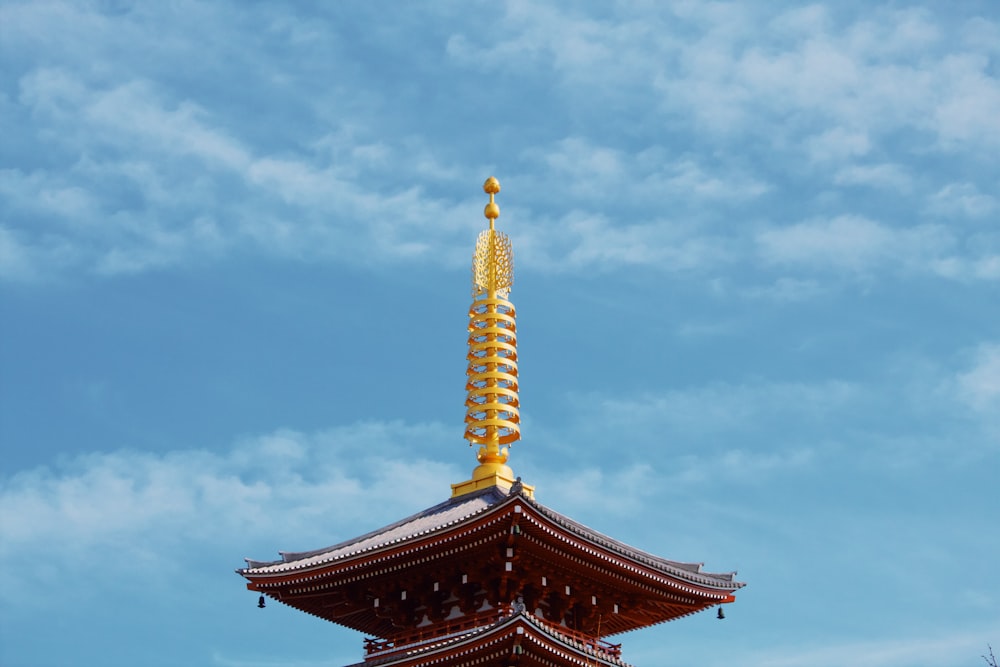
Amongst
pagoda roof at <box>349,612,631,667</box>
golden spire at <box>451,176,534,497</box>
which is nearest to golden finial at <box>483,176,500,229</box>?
golden spire at <box>451,176,534,497</box>

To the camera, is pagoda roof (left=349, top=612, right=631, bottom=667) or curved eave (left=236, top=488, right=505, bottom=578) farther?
curved eave (left=236, top=488, right=505, bottom=578)

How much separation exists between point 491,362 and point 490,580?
947cm

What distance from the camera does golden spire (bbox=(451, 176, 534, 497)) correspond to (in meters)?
52.1

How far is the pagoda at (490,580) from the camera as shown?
45.5m

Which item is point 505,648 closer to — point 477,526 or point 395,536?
point 477,526

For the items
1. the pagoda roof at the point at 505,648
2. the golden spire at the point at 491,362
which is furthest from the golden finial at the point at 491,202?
the pagoda roof at the point at 505,648

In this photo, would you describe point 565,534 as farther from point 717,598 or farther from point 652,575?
point 717,598

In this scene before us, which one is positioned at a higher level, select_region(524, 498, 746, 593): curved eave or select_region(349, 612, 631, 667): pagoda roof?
select_region(524, 498, 746, 593): curved eave

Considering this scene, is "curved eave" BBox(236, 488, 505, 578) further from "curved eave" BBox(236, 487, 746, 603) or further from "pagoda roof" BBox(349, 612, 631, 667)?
"pagoda roof" BBox(349, 612, 631, 667)

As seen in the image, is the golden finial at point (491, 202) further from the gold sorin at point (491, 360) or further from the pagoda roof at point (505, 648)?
the pagoda roof at point (505, 648)

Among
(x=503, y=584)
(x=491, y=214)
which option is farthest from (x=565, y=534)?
(x=491, y=214)

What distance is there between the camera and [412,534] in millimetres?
47562

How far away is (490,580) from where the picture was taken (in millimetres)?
47531

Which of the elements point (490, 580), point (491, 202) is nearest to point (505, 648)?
point (490, 580)
